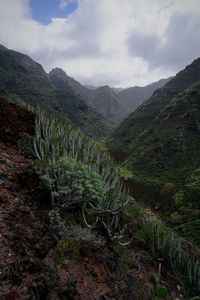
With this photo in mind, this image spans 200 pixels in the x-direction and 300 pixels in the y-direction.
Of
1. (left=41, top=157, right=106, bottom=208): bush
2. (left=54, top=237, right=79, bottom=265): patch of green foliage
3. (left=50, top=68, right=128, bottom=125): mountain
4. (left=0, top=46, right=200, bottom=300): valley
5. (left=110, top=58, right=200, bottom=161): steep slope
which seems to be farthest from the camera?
(left=50, top=68, right=128, bottom=125): mountain

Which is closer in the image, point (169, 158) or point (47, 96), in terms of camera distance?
point (169, 158)

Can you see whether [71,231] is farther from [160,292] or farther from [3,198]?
[160,292]

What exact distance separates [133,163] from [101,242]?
33650mm

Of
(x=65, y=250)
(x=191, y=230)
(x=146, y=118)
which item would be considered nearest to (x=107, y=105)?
(x=146, y=118)

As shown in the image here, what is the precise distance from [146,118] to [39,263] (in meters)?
54.5

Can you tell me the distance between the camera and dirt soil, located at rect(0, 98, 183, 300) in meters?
3.43

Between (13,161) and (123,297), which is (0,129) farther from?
(123,297)

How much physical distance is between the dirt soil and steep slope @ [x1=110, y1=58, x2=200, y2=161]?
127 ft

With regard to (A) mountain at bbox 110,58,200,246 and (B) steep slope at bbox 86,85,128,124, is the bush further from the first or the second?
(B) steep slope at bbox 86,85,128,124

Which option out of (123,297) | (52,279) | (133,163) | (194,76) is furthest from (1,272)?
(194,76)

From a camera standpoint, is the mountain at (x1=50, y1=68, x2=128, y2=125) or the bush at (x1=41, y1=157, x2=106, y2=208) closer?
the bush at (x1=41, y1=157, x2=106, y2=208)

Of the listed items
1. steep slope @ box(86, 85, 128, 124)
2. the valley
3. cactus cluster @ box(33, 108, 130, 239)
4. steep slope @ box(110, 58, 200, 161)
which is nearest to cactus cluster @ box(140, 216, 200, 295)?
the valley

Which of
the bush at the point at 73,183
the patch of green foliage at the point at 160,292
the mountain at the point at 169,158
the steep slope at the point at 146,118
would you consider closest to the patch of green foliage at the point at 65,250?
the bush at the point at 73,183

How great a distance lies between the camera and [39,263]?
3.72 metres
